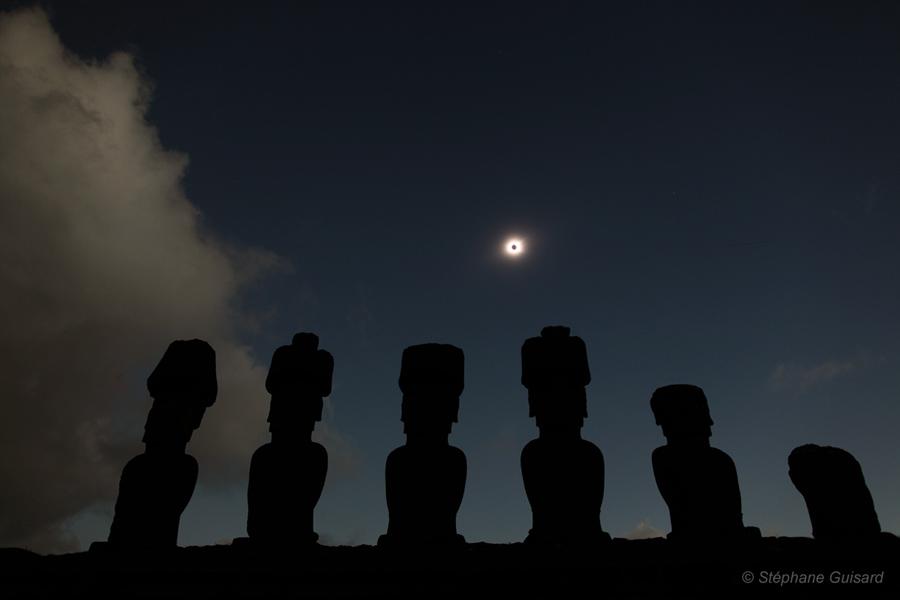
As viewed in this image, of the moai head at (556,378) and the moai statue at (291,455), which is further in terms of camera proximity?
the moai head at (556,378)

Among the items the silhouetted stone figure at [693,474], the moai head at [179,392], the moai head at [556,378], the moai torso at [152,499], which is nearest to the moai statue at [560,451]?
the moai head at [556,378]

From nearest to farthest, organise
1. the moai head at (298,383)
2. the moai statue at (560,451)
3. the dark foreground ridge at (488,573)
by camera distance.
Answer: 1. the dark foreground ridge at (488,573)
2. the moai statue at (560,451)
3. the moai head at (298,383)

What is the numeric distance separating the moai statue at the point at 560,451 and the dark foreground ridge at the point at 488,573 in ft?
2.95

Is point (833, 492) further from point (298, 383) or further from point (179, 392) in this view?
point (179, 392)

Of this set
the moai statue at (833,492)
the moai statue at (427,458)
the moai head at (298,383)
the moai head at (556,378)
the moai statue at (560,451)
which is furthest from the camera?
the moai head at (298,383)

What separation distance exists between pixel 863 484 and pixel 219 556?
Result: 8.24 meters

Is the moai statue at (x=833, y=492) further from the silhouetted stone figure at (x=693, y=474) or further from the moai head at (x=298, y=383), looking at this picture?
the moai head at (x=298, y=383)

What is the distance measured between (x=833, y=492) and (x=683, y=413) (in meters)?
2.12

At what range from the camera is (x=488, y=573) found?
6371 mm

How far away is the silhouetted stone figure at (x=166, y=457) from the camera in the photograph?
821 centimetres

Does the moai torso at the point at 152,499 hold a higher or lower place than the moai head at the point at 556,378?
lower

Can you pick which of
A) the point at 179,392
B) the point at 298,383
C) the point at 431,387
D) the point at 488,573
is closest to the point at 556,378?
the point at 431,387

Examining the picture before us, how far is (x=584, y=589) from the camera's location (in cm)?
624

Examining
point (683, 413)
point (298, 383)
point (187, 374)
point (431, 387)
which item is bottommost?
point (683, 413)
